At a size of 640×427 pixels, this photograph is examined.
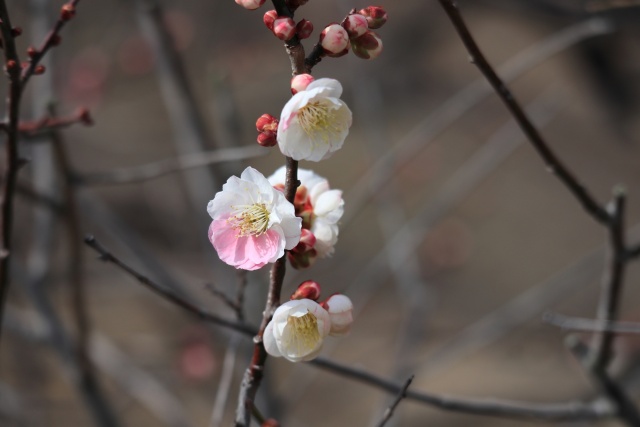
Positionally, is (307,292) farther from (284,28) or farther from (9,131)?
(9,131)

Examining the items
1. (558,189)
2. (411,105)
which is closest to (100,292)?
(411,105)

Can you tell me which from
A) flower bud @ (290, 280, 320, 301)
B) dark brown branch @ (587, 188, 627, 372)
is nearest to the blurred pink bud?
flower bud @ (290, 280, 320, 301)

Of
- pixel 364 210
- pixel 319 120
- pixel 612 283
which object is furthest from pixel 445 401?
pixel 364 210

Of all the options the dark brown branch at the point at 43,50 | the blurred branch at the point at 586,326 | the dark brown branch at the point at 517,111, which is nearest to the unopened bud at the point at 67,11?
the dark brown branch at the point at 43,50

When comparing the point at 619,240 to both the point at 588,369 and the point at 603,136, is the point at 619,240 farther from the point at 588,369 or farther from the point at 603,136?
the point at 603,136

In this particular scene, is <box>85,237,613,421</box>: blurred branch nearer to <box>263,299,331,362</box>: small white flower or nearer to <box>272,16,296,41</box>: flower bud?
<box>263,299,331,362</box>: small white flower
